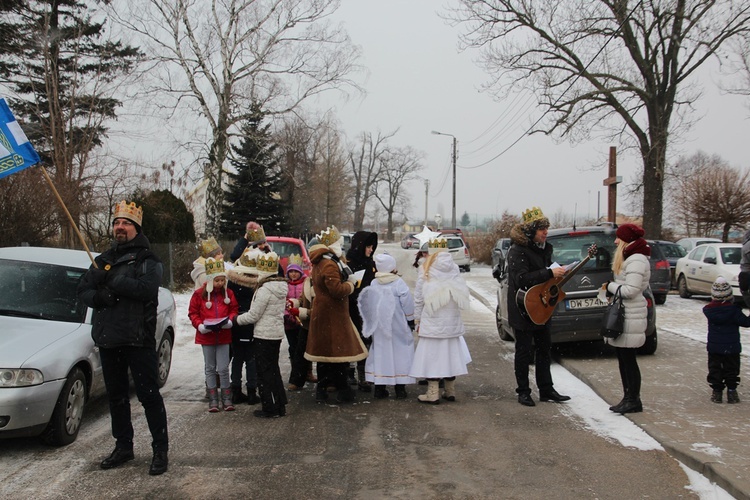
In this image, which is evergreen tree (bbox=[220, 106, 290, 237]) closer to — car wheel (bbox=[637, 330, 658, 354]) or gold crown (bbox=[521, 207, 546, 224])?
car wheel (bbox=[637, 330, 658, 354])

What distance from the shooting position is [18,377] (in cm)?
507

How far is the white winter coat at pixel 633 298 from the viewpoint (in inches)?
245

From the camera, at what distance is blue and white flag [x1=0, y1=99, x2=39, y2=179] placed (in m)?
6.00

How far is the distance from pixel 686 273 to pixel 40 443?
55.7 feet

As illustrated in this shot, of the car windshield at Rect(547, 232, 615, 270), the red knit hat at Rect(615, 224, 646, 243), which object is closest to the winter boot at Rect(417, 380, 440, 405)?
the red knit hat at Rect(615, 224, 646, 243)

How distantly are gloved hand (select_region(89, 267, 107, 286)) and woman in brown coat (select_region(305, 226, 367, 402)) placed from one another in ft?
7.92

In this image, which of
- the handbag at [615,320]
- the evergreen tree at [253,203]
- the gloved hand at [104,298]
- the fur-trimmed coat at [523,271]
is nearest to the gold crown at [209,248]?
the gloved hand at [104,298]

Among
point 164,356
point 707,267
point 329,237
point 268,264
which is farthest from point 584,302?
point 707,267

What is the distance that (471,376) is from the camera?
28.0 ft

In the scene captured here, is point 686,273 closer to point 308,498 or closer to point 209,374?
point 209,374

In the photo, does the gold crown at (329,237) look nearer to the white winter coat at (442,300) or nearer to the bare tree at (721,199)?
the white winter coat at (442,300)

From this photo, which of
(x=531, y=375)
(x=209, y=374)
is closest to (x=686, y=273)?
(x=531, y=375)

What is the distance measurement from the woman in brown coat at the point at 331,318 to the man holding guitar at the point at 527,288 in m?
1.62

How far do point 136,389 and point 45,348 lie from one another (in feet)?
3.09
